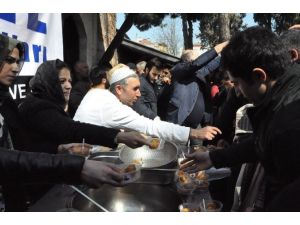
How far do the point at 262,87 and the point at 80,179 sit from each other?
0.73 m

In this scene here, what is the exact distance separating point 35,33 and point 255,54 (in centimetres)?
252

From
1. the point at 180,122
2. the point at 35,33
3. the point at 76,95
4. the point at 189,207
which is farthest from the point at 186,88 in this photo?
the point at 189,207

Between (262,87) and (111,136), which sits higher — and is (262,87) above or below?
above

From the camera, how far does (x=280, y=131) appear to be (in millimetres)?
1072

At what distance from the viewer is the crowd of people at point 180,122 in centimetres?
118

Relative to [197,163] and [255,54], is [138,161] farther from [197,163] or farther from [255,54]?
[255,54]

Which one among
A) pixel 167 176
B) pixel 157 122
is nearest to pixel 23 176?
pixel 167 176

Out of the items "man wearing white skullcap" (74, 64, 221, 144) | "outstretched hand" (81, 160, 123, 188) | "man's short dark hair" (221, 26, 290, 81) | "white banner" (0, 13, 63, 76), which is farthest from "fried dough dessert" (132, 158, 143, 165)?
"white banner" (0, 13, 63, 76)

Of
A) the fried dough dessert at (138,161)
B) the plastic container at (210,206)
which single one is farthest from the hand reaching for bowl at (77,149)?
the plastic container at (210,206)

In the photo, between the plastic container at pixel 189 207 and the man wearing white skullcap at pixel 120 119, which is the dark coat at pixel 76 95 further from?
the plastic container at pixel 189 207

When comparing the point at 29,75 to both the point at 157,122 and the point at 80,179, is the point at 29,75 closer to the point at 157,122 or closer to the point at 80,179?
the point at 157,122

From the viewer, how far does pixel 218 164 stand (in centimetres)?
181

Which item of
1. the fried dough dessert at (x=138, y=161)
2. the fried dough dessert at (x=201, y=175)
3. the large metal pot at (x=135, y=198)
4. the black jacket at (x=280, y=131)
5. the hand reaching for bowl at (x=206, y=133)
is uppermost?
the black jacket at (x=280, y=131)
